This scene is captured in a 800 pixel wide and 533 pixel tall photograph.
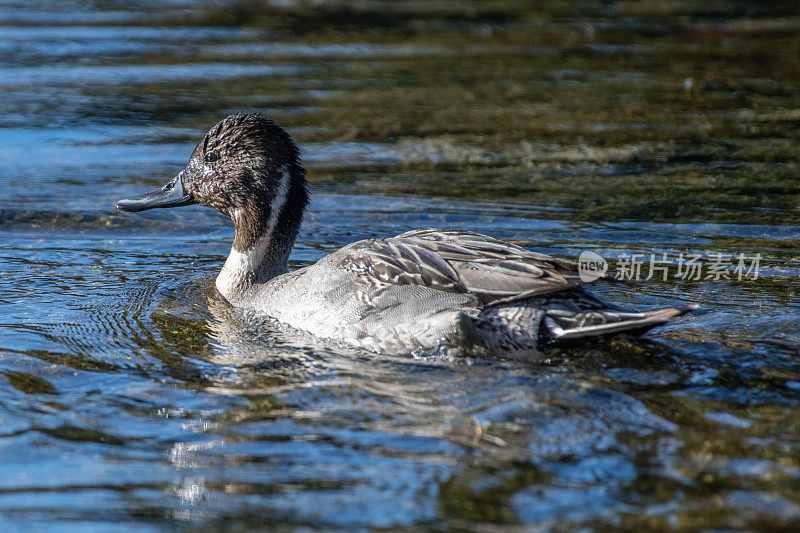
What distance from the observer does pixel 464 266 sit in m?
5.71

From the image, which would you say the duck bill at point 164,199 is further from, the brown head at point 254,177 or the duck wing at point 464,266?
the duck wing at point 464,266

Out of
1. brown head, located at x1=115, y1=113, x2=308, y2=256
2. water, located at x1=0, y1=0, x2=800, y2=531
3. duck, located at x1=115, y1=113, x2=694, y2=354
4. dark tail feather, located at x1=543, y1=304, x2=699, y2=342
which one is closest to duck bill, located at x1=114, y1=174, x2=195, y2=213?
brown head, located at x1=115, y1=113, x2=308, y2=256

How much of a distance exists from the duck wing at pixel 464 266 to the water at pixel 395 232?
1.44 feet

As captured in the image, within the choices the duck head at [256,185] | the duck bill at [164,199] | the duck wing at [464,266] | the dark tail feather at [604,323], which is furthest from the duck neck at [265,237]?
the dark tail feather at [604,323]

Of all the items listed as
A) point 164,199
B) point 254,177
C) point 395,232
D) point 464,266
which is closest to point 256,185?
point 254,177

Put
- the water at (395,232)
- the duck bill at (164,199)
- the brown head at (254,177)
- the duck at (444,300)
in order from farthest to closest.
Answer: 1. the duck bill at (164,199)
2. the brown head at (254,177)
3. the duck at (444,300)
4. the water at (395,232)

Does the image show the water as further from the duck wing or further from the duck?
the duck wing

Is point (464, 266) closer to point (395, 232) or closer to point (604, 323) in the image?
point (604, 323)

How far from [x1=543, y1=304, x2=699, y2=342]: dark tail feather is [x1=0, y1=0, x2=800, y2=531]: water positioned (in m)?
0.20

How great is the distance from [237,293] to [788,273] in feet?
13.0

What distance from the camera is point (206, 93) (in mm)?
12242

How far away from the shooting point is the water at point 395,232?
4.17 metres

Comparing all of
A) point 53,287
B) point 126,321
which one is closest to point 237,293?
point 126,321

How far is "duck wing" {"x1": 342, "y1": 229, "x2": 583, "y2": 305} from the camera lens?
217 inches
